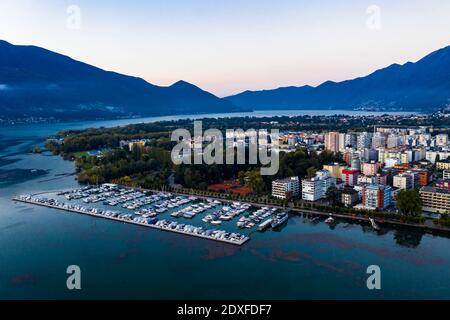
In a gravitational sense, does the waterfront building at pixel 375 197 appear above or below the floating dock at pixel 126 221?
above

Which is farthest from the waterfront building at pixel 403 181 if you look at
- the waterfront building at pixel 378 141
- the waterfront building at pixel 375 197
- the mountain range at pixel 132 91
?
the mountain range at pixel 132 91

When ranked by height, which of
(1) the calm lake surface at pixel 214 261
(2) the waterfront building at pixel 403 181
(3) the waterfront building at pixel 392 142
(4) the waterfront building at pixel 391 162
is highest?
(3) the waterfront building at pixel 392 142

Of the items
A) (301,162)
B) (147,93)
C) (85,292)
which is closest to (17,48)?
(147,93)

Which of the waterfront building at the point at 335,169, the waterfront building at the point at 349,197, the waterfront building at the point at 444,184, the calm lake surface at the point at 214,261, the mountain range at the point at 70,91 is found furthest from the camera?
the mountain range at the point at 70,91

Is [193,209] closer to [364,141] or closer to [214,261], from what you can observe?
[214,261]

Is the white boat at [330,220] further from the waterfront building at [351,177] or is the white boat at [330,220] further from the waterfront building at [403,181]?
the waterfront building at [403,181]

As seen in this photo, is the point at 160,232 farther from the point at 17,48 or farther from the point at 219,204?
the point at 17,48

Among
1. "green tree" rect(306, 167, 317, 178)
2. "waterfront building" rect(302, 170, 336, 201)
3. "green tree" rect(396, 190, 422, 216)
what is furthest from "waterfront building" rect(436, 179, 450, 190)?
"green tree" rect(306, 167, 317, 178)
